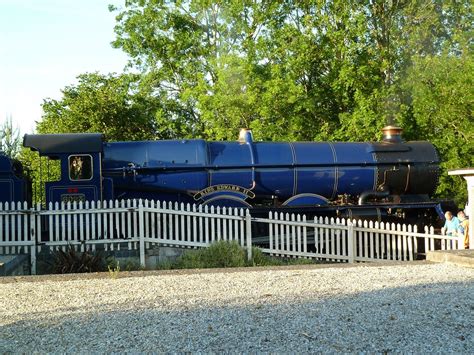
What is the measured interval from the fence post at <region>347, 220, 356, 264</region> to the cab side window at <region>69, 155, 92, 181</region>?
606 centimetres

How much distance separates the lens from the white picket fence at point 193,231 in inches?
490

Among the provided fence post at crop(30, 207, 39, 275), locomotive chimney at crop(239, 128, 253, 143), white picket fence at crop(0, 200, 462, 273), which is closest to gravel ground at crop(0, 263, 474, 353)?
fence post at crop(30, 207, 39, 275)

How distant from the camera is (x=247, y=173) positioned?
Result: 13.9 metres

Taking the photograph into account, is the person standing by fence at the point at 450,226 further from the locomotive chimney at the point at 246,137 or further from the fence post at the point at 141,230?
the fence post at the point at 141,230

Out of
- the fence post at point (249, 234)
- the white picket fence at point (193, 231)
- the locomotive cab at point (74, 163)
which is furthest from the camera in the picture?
the fence post at point (249, 234)

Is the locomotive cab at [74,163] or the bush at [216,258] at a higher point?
the locomotive cab at [74,163]

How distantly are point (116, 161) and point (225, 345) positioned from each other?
8738 mm

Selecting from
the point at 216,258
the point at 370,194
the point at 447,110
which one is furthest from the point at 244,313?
the point at 447,110

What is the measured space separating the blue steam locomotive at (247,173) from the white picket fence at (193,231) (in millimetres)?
438

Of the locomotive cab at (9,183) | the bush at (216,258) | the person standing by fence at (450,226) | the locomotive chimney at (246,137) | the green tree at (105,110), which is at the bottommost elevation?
the bush at (216,258)

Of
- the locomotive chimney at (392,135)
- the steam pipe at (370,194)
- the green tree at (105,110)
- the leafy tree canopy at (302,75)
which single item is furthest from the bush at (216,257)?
the green tree at (105,110)

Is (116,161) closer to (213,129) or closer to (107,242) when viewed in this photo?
(107,242)

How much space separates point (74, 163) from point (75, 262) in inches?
88.1

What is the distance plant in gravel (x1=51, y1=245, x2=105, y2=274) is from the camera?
11.8 meters
